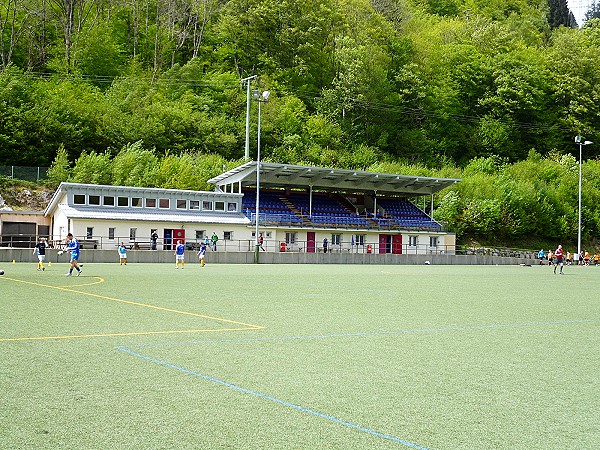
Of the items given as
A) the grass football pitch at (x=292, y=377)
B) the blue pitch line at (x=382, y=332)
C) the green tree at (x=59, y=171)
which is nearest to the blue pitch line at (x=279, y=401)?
the grass football pitch at (x=292, y=377)

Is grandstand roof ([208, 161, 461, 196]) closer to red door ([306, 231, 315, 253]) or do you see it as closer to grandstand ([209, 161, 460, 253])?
grandstand ([209, 161, 460, 253])

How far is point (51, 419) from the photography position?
6207mm

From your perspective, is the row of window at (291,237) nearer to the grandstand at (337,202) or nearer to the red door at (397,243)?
the grandstand at (337,202)

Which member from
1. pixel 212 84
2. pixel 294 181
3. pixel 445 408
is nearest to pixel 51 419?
pixel 445 408

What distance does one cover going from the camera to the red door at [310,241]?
6281cm

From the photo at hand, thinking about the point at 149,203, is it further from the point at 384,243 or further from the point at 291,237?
the point at 384,243

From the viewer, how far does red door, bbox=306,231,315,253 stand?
6281 cm

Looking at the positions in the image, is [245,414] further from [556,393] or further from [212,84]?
[212,84]

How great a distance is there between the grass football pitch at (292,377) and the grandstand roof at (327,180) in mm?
44899

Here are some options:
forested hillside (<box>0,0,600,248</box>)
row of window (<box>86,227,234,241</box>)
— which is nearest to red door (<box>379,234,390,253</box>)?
row of window (<box>86,227,234,241</box>)

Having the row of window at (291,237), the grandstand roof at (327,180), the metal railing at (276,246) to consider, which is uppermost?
the grandstand roof at (327,180)

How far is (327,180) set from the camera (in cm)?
6550

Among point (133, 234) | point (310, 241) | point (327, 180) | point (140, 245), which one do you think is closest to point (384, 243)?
point (310, 241)

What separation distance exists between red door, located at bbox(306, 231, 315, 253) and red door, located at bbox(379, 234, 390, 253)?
7.07 metres
